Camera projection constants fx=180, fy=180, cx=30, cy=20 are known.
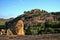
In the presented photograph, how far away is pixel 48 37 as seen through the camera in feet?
8.64

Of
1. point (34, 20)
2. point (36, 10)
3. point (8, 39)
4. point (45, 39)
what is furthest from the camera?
point (36, 10)

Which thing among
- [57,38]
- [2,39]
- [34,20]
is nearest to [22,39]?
[2,39]

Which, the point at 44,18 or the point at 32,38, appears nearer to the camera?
the point at 32,38

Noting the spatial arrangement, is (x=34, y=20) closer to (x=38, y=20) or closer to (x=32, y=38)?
(x=38, y=20)

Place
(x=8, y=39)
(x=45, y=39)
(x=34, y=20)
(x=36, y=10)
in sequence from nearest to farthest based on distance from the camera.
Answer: (x=45, y=39)
(x=8, y=39)
(x=34, y=20)
(x=36, y=10)

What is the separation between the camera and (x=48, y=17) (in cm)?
5053

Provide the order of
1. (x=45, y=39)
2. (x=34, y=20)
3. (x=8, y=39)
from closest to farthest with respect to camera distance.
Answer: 1. (x=45, y=39)
2. (x=8, y=39)
3. (x=34, y=20)

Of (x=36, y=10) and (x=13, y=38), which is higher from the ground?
(x=36, y=10)

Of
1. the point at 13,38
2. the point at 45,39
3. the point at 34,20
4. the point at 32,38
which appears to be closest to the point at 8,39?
the point at 13,38

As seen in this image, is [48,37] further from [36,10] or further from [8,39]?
[36,10]

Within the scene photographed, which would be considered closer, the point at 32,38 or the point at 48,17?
the point at 32,38

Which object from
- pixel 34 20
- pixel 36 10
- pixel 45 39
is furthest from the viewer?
pixel 36 10

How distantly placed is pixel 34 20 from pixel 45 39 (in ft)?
150

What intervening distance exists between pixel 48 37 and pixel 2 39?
2.28 feet
